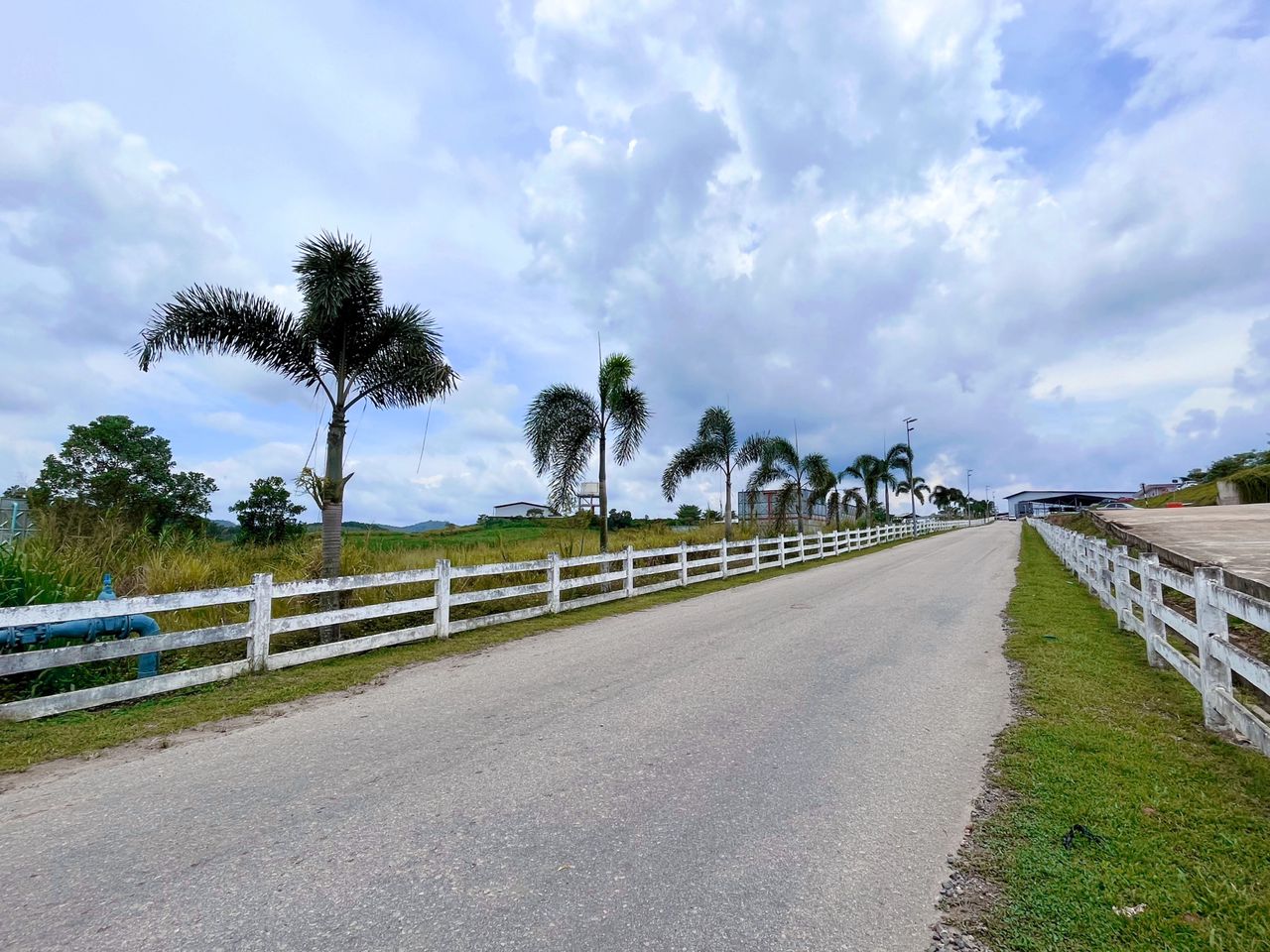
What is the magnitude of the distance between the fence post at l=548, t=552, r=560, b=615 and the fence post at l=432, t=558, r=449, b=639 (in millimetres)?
2381

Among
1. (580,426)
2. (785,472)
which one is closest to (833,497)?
(785,472)

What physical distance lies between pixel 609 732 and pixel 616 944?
2.28m

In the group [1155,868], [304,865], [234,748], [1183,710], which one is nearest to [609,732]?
[304,865]

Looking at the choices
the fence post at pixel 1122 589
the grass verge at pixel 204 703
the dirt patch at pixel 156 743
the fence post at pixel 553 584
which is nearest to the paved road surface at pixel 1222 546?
the fence post at pixel 1122 589

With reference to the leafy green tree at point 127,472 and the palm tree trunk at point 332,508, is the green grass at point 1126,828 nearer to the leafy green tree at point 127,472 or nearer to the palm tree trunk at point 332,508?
the palm tree trunk at point 332,508

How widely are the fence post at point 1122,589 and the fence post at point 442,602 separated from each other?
9.07 m

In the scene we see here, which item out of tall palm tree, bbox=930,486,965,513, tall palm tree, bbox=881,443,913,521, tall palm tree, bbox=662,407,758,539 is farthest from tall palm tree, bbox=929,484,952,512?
tall palm tree, bbox=662,407,758,539

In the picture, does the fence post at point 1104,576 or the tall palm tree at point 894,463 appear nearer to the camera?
the fence post at point 1104,576

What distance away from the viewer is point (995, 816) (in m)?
3.27

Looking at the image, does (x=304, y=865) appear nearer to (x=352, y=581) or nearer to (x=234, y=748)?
(x=234, y=748)

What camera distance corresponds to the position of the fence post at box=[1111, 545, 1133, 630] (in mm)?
8221

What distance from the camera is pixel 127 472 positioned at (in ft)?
104

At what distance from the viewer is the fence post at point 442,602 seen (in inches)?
354

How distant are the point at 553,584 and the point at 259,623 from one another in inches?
201
